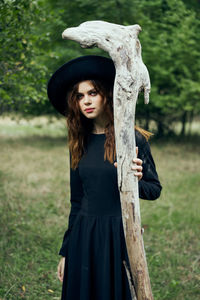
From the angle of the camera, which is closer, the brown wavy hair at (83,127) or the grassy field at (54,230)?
the brown wavy hair at (83,127)

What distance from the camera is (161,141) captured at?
50.2 feet

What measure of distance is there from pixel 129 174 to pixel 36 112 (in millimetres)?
14163

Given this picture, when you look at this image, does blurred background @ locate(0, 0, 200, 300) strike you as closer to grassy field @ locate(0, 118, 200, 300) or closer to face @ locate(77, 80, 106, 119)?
grassy field @ locate(0, 118, 200, 300)

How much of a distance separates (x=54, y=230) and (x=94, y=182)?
3.14 m

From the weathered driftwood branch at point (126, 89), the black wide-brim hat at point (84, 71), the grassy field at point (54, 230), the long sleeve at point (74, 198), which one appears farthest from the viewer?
the grassy field at point (54, 230)

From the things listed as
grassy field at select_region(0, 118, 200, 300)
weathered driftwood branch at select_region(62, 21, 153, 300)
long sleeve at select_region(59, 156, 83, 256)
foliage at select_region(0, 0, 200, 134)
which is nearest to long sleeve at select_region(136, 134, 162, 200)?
weathered driftwood branch at select_region(62, 21, 153, 300)

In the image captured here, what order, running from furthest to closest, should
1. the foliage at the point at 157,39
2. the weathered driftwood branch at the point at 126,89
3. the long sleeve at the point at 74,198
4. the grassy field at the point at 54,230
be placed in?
the foliage at the point at 157,39, the grassy field at the point at 54,230, the long sleeve at the point at 74,198, the weathered driftwood branch at the point at 126,89

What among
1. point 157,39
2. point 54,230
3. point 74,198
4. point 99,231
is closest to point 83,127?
point 74,198

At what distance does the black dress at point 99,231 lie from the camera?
6.75 feet

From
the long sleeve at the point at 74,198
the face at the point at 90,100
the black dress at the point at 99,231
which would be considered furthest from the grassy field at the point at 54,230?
the face at the point at 90,100

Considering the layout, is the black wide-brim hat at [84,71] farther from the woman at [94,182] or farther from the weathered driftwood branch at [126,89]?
the weathered driftwood branch at [126,89]

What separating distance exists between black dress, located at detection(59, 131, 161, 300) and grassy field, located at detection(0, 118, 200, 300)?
64.6 inches

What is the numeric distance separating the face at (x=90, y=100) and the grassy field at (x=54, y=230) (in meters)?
2.35

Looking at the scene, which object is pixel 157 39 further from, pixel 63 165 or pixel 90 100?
pixel 90 100
